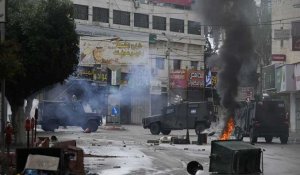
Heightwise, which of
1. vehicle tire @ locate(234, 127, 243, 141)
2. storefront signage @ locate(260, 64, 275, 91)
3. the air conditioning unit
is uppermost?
the air conditioning unit

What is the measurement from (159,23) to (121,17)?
5.18m

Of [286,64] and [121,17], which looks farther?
[121,17]

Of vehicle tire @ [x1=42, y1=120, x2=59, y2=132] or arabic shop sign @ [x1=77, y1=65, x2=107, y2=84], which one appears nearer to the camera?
vehicle tire @ [x1=42, y1=120, x2=59, y2=132]

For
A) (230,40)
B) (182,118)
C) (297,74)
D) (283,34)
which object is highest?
(283,34)

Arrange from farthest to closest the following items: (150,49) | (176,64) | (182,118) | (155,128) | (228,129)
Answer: (176,64) < (150,49) < (155,128) < (182,118) < (228,129)

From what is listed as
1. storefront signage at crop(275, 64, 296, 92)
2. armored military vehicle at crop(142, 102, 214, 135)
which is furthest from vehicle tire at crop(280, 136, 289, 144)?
storefront signage at crop(275, 64, 296, 92)

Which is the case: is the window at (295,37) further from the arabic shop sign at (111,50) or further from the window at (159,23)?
the window at (159,23)

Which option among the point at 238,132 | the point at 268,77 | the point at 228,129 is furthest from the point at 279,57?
the point at 228,129

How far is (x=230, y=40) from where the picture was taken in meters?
27.2

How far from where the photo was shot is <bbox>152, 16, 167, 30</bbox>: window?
205 feet

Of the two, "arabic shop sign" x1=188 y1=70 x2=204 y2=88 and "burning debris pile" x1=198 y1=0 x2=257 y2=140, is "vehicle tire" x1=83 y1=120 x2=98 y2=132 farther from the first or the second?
"arabic shop sign" x1=188 y1=70 x2=204 y2=88

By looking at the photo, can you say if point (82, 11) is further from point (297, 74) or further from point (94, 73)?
point (297, 74)

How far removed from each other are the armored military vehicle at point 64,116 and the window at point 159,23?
2329 centimetres

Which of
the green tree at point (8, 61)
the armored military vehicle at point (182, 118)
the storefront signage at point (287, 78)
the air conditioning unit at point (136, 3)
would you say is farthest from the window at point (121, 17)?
Result: the green tree at point (8, 61)
